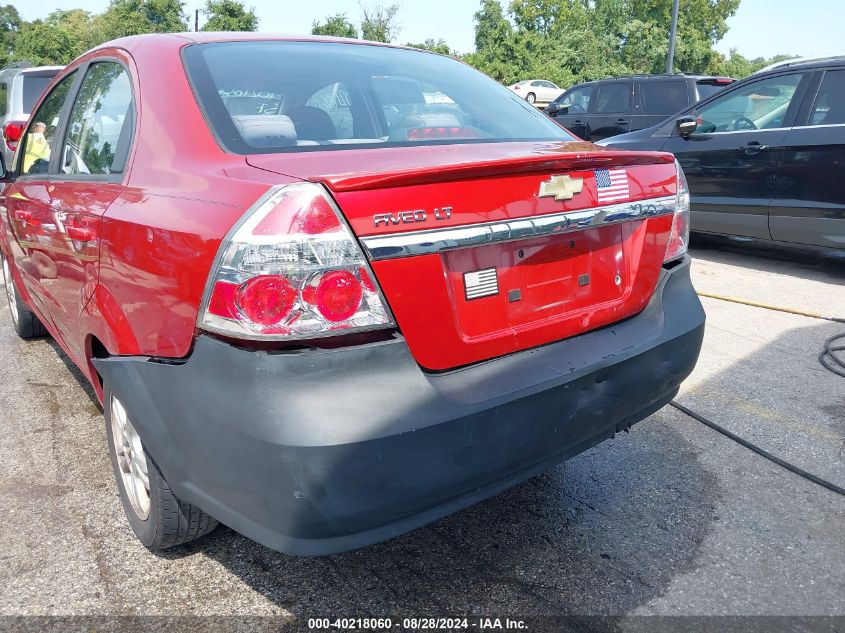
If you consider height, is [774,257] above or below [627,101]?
below

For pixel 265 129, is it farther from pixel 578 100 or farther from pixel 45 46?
pixel 45 46

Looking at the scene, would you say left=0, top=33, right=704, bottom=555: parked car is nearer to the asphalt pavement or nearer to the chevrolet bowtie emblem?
the chevrolet bowtie emblem

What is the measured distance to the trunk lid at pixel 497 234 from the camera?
5.52 ft

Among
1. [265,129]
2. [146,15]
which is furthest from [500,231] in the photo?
[146,15]

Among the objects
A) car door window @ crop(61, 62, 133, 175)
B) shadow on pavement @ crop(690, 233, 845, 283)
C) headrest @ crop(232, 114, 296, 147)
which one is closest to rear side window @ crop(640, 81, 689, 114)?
shadow on pavement @ crop(690, 233, 845, 283)

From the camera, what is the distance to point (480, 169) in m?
1.80

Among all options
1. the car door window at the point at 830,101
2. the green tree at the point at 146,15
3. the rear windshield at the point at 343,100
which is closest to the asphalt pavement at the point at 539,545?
the rear windshield at the point at 343,100

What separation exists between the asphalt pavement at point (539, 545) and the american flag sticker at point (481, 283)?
0.92 meters

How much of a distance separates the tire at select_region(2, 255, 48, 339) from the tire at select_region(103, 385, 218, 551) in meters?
2.41

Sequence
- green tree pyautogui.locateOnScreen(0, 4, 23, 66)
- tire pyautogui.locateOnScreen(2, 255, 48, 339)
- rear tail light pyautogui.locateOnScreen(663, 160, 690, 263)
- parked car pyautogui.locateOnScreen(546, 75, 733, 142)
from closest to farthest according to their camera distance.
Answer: rear tail light pyautogui.locateOnScreen(663, 160, 690, 263) < tire pyautogui.locateOnScreen(2, 255, 48, 339) < parked car pyautogui.locateOnScreen(546, 75, 733, 142) < green tree pyautogui.locateOnScreen(0, 4, 23, 66)

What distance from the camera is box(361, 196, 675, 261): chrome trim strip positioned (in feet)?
5.44

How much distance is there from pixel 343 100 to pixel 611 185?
979 millimetres

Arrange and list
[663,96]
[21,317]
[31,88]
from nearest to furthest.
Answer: [21,317] < [31,88] < [663,96]

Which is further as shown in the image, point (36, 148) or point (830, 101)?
point (830, 101)
